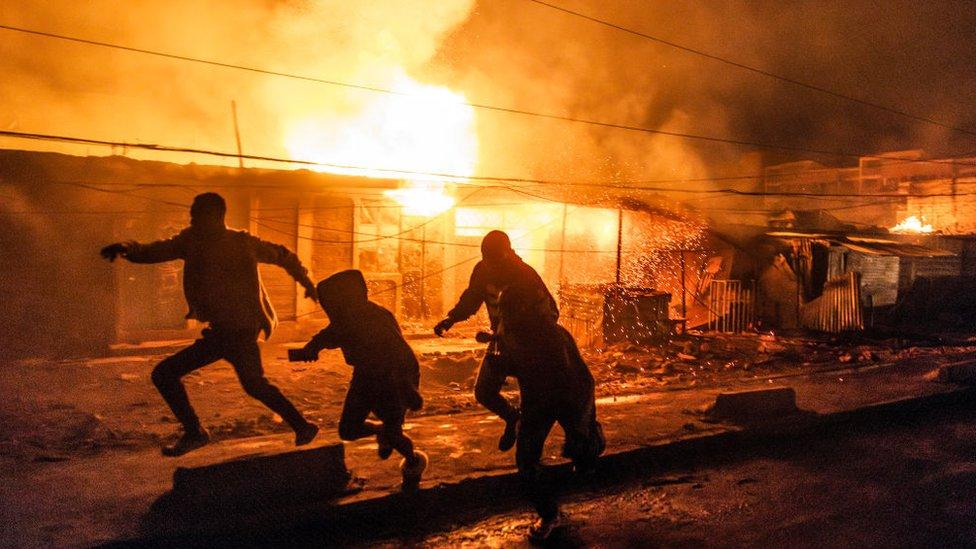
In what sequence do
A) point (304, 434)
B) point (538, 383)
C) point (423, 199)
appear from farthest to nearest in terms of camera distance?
point (423, 199) → point (304, 434) → point (538, 383)

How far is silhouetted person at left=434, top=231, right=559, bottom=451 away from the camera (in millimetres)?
4402

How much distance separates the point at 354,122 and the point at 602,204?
22.6 feet

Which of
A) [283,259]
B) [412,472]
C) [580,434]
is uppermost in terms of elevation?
[283,259]

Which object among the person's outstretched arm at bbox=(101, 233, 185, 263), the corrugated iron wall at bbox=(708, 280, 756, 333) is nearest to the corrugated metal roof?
the corrugated iron wall at bbox=(708, 280, 756, 333)

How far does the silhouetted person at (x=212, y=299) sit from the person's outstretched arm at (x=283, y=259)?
0.04m

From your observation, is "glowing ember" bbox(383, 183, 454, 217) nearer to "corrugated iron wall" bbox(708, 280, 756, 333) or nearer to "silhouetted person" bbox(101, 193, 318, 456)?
"corrugated iron wall" bbox(708, 280, 756, 333)

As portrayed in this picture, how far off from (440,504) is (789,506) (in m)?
2.69

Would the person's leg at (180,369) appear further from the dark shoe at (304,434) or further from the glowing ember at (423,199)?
the glowing ember at (423,199)

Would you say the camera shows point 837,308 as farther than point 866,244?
No

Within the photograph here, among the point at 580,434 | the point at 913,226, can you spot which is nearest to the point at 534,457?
the point at 580,434

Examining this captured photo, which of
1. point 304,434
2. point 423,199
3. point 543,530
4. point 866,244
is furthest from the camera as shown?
point 866,244

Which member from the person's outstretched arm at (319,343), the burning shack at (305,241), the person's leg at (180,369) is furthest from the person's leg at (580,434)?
the burning shack at (305,241)

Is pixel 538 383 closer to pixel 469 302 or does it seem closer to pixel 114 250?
pixel 469 302

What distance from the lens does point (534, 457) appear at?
418 cm
